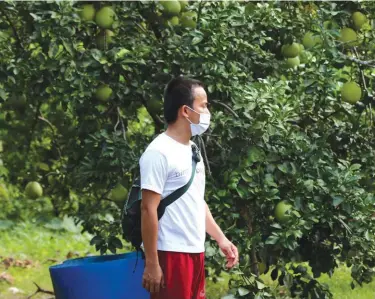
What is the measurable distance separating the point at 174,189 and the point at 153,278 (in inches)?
12.7

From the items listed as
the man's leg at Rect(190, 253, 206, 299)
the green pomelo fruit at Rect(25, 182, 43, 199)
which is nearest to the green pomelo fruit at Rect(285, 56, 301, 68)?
the green pomelo fruit at Rect(25, 182, 43, 199)

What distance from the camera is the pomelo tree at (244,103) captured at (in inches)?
193

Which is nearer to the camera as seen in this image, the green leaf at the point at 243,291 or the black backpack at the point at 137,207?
the black backpack at the point at 137,207

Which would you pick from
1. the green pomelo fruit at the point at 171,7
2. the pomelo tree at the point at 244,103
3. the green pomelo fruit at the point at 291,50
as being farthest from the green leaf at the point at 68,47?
the green pomelo fruit at the point at 291,50

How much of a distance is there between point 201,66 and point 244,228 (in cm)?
88

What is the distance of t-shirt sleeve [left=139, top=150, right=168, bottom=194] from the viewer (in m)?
3.55

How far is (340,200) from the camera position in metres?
4.78

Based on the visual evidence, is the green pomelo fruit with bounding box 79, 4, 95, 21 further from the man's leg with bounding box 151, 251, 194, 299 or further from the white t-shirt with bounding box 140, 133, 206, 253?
the man's leg with bounding box 151, 251, 194, 299

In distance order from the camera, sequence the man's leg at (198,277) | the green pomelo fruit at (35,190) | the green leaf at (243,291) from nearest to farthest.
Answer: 1. the man's leg at (198,277)
2. the green leaf at (243,291)
3. the green pomelo fruit at (35,190)

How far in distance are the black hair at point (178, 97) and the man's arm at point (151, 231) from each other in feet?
1.13

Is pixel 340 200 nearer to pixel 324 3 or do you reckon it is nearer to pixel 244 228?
pixel 244 228

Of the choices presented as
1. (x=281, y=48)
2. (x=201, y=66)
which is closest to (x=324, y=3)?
(x=281, y=48)

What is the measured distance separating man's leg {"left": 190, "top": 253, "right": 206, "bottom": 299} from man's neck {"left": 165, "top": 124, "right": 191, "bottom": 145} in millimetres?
415

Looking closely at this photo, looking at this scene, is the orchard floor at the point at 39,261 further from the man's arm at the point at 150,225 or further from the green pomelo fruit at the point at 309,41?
the man's arm at the point at 150,225
